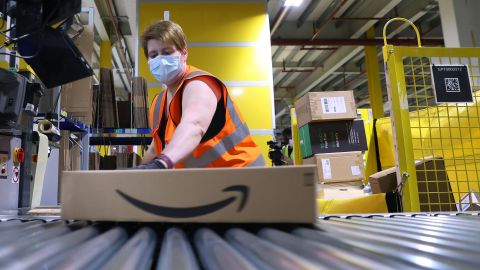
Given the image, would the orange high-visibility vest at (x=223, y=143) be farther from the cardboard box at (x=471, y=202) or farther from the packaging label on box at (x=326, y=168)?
the packaging label on box at (x=326, y=168)

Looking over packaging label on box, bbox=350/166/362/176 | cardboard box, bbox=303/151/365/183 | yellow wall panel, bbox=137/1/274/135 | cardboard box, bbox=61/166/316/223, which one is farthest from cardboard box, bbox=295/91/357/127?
cardboard box, bbox=61/166/316/223

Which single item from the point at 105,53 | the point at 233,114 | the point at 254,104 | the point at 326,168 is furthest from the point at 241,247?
the point at 105,53

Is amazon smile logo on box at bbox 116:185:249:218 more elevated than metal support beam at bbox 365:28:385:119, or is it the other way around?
metal support beam at bbox 365:28:385:119

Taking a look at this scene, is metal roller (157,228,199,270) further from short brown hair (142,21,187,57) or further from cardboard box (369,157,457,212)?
cardboard box (369,157,457,212)

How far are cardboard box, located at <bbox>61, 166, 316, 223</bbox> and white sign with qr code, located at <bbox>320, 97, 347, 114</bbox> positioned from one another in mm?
3211

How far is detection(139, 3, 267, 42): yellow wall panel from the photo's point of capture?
558 centimetres

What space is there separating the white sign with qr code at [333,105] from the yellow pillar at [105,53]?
6326 millimetres

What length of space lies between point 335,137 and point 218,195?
3.36 metres

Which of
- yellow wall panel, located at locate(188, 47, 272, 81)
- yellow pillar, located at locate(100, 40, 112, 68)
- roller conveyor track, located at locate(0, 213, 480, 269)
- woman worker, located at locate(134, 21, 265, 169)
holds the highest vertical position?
yellow pillar, located at locate(100, 40, 112, 68)

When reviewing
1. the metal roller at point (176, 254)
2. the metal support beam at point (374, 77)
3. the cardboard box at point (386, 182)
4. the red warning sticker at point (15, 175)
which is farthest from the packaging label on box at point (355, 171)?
the metal support beam at point (374, 77)

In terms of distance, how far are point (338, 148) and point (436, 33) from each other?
663 centimetres

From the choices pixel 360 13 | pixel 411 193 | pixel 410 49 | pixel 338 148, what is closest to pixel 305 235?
pixel 411 193

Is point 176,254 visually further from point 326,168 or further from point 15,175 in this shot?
point 326,168

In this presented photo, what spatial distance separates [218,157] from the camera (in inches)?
68.2
